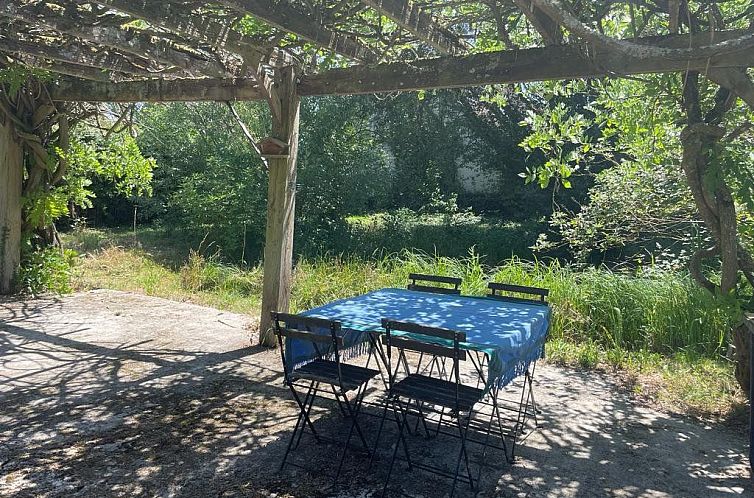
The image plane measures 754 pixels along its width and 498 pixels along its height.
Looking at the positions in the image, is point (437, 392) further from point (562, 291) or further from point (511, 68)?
point (562, 291)

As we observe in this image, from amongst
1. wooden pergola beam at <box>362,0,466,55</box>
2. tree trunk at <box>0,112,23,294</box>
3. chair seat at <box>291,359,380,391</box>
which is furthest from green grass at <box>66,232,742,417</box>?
wooden pergola beam at <box>362,0,466,55</box>

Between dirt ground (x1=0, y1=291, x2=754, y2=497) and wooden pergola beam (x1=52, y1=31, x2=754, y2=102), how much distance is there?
265cm

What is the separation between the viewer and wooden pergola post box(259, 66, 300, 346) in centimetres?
625

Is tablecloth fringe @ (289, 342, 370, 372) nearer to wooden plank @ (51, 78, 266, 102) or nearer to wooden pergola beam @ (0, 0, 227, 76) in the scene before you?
wooden plank @ (51, 78, 266, 102)

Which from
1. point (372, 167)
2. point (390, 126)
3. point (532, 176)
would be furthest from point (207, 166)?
point (532, 176)

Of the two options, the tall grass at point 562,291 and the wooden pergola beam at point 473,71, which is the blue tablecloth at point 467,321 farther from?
the wooden pergola beam at point 473,71

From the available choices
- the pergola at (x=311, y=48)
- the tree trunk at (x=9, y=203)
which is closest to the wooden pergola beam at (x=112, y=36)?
the pergola at (x=311, y=48)

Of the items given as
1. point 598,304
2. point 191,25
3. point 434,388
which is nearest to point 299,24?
point 191,25

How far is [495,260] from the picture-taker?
45.1 feet

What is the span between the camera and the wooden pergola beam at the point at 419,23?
430cm

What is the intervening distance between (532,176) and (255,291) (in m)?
5.32

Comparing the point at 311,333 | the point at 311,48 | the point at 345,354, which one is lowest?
the point at 345,354

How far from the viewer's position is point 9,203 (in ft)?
26.8

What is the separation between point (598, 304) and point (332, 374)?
460 cm
